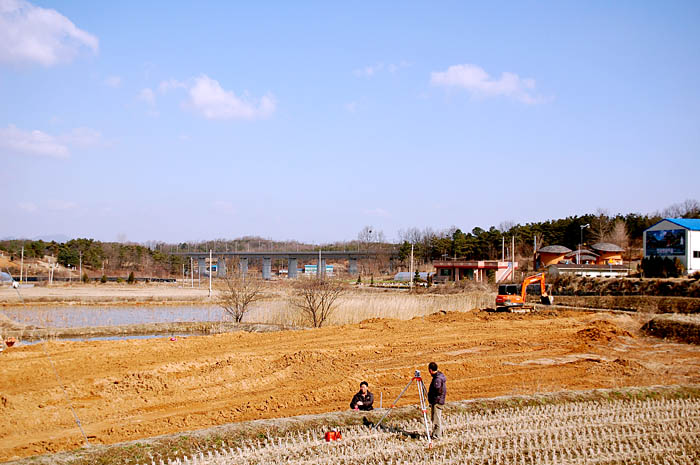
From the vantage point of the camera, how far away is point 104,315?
39062mm

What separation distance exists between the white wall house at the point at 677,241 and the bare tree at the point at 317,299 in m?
31.6

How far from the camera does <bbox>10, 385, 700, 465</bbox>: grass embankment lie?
9211 mm

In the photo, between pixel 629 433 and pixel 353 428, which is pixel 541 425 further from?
pixel 353 428

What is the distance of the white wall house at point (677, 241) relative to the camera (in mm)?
47531

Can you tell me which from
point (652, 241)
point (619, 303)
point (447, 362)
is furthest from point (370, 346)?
point (652, 241)

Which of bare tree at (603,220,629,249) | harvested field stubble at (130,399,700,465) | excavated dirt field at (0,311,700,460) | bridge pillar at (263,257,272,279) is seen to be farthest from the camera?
bridge pillar at (263,257,272,279)

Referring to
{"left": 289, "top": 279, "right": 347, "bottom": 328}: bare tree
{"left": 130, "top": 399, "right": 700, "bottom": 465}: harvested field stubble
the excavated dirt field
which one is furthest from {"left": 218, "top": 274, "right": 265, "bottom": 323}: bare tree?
{"left": 130, "top": 399, "right": 700, "bottom": 465}: harvested field stubble

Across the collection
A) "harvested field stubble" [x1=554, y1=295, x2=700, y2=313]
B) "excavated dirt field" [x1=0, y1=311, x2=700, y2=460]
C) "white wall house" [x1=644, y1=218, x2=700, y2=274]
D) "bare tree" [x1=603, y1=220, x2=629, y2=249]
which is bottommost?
"excavated dirt field" [x1=0, y1=311, x2=700, y2=460]

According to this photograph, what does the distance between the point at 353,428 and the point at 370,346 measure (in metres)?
11.0

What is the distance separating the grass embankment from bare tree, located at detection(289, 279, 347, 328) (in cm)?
1854

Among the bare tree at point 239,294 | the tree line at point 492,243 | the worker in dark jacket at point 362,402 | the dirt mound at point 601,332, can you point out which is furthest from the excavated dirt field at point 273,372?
the tree line at point 492,243

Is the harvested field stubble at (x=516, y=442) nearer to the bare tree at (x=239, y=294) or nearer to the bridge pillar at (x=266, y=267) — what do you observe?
the bare tree at (x=239, y=294)

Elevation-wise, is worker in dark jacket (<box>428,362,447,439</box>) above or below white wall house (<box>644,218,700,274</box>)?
below

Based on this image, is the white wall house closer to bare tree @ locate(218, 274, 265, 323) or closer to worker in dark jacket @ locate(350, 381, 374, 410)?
bare tree @ locate(218, 274, 265, 323)
